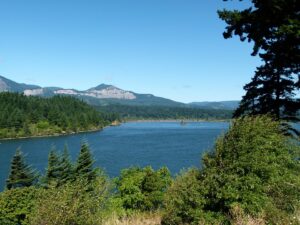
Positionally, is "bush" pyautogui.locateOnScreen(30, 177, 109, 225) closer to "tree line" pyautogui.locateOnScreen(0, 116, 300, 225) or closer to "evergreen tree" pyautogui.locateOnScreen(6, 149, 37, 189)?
"tree line" pyautogui.locateOnScreen(0, 116, 300, 225)

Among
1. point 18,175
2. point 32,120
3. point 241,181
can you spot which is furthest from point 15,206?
Answer: point 32,120

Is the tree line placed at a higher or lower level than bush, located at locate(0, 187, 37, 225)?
higher

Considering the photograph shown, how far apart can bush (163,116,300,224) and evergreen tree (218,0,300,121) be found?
3.14 m

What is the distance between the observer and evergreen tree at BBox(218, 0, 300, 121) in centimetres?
1338

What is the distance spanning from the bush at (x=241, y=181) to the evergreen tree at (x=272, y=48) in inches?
124

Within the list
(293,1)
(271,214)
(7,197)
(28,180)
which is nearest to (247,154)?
(271,214)

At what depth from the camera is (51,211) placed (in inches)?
525

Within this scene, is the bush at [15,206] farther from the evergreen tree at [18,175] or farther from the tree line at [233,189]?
the tree line at [233,189]

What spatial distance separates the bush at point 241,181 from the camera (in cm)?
1260

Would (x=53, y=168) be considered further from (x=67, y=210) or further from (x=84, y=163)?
(x=67, y=210)

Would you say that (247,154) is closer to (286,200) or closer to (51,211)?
(286,200)

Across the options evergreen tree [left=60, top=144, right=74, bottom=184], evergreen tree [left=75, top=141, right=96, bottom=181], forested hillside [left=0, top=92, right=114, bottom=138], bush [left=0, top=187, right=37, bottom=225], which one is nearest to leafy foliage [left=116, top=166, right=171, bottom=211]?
bush [left=0, top=187, right=37, bottom=225]

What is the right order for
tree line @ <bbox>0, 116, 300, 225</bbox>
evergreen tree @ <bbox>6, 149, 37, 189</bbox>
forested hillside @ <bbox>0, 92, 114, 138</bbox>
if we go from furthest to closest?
forested hillside @ <bbox>0, 92, 114, 138</bbox> → evergreen tree @ <bbox>6, 149, 37, 189</bbox> → tree line @ <bbox>0, 116, 300, 225</bbox>

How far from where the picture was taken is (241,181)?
1305 centimetres
